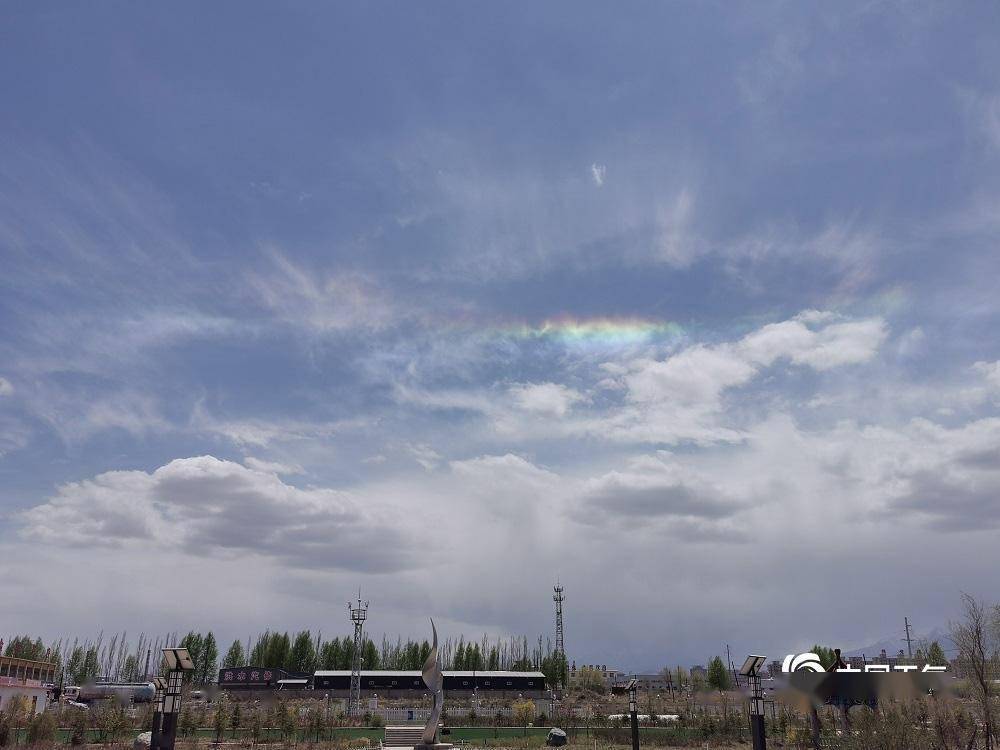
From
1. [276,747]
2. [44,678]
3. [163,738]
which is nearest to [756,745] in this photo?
[163,738]

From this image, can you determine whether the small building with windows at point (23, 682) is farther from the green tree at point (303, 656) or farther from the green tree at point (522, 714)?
the green tree at point (303, 656)

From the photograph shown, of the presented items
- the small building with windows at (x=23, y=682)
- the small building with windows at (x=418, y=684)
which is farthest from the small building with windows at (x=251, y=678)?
the small building with windows at (x=23, y=682)

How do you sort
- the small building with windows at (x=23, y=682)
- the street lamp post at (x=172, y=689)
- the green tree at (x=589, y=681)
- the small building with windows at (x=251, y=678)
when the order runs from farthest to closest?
1. the green tree at (x=589, y=681)
2. the small building with windows at (x=251, y=678)
3. the small building with windows at (x=23, y=682)
4. the street lamp post at (x=172, y=689)

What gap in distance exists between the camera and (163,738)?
798 inches

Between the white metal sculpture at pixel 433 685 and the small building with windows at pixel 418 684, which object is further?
the small building with windows at pixel 418 684

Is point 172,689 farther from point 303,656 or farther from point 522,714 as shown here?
point 303,656

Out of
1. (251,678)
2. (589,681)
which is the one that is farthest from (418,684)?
(589,681)

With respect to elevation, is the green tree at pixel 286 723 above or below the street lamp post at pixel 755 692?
below

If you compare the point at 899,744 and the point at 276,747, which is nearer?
the point at 899,744

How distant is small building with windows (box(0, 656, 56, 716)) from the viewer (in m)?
42.2

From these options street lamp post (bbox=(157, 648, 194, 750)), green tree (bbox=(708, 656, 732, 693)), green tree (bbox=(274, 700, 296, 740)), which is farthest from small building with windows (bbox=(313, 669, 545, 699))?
street lamp post (bbox=(157, 648, 194, 750))

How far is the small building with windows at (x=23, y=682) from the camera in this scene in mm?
42156

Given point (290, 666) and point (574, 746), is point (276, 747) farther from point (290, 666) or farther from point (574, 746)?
point (290, 666)

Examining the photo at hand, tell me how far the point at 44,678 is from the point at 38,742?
24.0 metres
